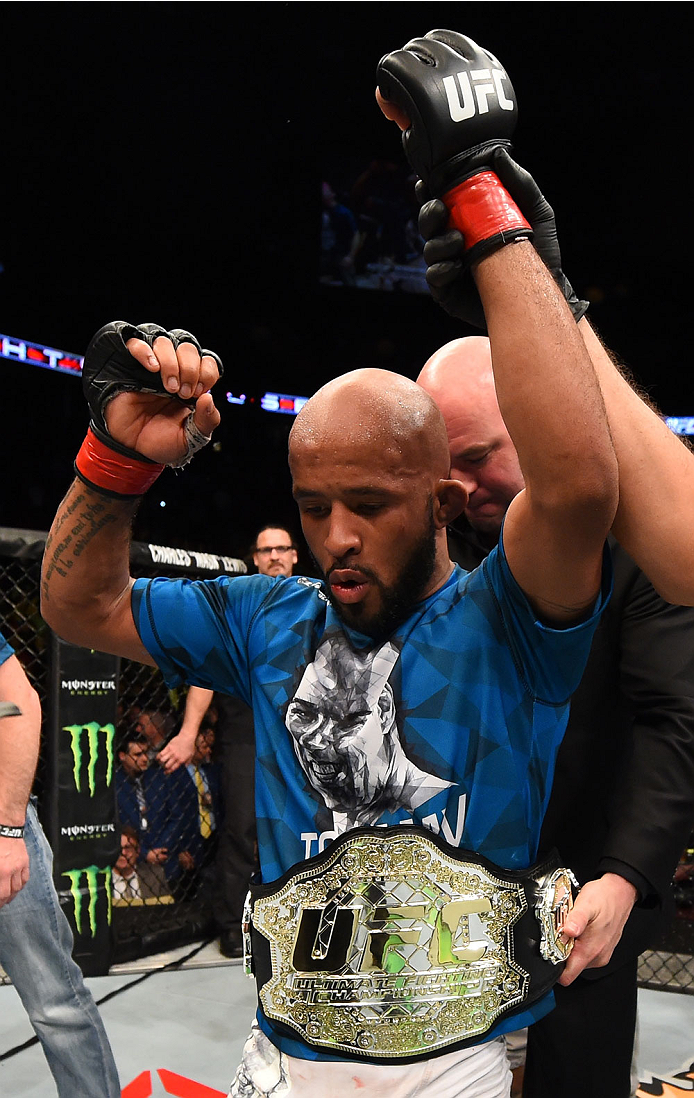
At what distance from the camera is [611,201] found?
1009cm

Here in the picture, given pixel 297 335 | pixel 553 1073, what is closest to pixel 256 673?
pixel 553 1073

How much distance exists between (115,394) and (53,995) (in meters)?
1.70

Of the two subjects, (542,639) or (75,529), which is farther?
(75,529)

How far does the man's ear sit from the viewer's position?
1.04 m

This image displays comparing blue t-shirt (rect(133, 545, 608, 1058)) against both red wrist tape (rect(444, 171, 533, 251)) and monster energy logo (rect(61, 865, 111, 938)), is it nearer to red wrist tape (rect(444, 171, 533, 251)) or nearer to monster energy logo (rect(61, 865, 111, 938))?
red wrist tape (rect(444, 171, 533, 251))

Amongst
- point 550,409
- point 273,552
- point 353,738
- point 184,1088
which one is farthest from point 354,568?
point 273,552

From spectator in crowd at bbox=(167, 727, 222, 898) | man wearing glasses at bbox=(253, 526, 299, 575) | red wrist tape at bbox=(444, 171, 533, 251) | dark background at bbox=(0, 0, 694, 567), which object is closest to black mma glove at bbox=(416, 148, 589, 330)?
red wrist tape at bbox=(444, 171, 533, 251)

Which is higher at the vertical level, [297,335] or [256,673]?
[297,335]

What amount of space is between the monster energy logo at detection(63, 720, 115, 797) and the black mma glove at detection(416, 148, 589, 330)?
10.2 ft

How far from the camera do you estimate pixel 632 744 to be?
1.59m

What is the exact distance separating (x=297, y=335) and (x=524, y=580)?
432 inches

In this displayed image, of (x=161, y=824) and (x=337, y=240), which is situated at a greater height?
(x=337, y=240)

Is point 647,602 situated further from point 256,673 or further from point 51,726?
point 51,726

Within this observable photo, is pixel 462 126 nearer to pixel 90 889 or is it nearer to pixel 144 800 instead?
pixel 90 889
